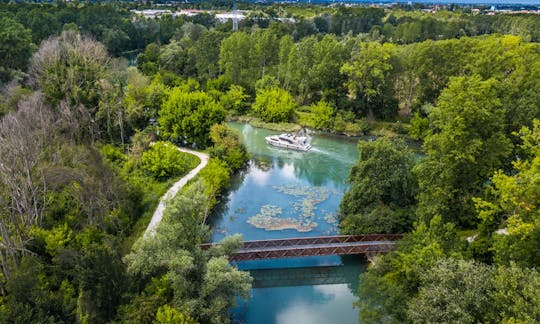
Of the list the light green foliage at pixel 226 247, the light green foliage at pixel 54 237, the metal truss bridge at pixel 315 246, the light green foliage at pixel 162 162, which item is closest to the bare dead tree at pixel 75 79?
the light green foliage at pixel 162 162

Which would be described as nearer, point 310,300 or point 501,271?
point 501,271

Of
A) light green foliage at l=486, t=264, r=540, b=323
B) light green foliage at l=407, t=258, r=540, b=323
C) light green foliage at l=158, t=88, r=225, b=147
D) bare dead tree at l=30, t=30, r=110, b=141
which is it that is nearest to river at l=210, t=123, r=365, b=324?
light green foliage at l=158, t=88, r=225, b=147

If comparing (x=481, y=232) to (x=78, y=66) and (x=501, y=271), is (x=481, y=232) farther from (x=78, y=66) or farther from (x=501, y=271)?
(x=78, y=66)

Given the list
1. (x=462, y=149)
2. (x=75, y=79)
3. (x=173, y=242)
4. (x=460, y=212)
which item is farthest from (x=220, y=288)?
(x=75, y=79)

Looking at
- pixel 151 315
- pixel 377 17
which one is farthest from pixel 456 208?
pixel 377 17

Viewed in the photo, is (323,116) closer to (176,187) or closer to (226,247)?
(176,187)

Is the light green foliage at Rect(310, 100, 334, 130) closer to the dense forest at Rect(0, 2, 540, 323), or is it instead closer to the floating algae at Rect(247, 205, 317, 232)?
the dense forest at Rect(0, 2, 540, 323)
